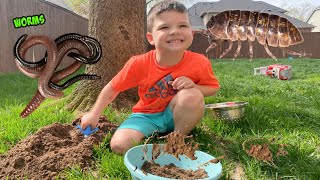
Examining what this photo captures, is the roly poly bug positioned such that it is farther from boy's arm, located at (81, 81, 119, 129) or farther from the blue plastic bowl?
the blue plastic bowl

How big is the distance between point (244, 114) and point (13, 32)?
7.01 m

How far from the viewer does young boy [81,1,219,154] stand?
2443 millimetres

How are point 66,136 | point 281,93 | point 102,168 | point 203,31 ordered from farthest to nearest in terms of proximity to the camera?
point 281,93 → point 203,31 → point 66,136 → point 102,168

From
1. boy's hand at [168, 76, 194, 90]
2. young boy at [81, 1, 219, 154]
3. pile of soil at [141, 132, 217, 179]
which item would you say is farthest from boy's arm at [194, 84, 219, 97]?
pile of soil at [141, 132, 217, 179]

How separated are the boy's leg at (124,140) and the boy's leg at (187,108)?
1.04 ft

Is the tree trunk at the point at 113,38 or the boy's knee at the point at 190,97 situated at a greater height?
the tree trunk at the point at 113,38

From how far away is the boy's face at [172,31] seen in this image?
2.42 metres

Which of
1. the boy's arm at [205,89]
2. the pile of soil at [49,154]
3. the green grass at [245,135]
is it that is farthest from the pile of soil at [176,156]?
the boy's arm at [205,89]

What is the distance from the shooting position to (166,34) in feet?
7.95

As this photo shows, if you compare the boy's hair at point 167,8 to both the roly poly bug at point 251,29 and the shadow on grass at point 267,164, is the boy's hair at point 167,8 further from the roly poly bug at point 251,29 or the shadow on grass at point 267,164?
the shadow on grass at point 267,164

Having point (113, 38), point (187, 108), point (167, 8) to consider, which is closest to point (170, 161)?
point (187, 108)

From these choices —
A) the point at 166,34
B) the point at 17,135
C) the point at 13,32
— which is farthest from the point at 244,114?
the point at 13,32

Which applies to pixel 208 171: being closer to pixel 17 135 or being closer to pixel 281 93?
pixel 17 135

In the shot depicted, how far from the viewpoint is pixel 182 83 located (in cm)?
254
